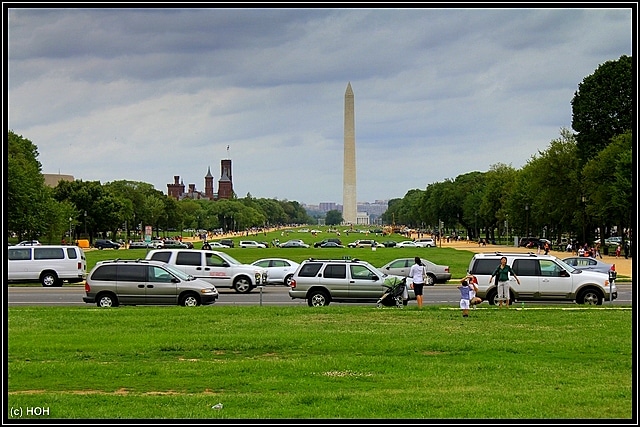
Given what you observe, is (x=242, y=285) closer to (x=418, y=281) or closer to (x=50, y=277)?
(x=50, y=277)

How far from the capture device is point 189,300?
1078 inches

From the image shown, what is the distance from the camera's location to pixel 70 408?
11.5 m

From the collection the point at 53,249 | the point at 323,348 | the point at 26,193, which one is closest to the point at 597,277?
the point at 323,348

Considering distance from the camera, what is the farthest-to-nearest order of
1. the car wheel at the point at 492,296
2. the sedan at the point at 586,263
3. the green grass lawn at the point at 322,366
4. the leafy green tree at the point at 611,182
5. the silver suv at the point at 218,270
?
the leafy green tree at the point at 611,182
the sedan at the point at 586,263
the silver suv at the point at 218,270
the car wheel at the point at 492,296
the green grass lawn at the point at 322,366

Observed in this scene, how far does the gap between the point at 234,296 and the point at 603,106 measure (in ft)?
187

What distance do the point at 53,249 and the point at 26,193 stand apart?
4487 centimetres

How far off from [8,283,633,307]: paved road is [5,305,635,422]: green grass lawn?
7085 millimetres

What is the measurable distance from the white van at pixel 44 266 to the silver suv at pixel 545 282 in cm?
1999

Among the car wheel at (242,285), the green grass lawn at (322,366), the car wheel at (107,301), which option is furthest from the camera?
the car wheel at (242,285)

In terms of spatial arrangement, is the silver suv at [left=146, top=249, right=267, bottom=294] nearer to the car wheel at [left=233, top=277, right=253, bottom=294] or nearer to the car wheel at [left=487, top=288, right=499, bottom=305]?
the car wheel at [left=233, top=277, right=253, bottom=294]

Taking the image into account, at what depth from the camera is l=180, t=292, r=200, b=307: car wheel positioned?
27.4 meters

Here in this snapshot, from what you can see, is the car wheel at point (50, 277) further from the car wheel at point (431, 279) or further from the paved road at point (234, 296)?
the car wheel at point (431, 279)

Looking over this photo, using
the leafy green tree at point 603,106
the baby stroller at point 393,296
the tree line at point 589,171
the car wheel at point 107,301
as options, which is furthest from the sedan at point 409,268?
the leafy green tree at point 603,106

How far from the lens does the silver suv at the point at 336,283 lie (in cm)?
2831
